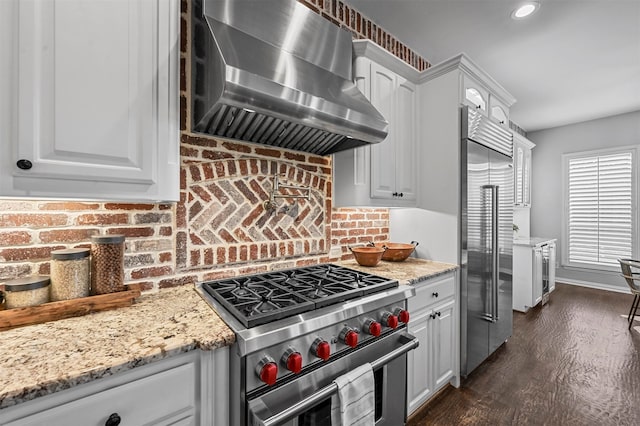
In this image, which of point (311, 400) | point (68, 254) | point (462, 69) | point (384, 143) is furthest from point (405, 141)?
point (68, 254)

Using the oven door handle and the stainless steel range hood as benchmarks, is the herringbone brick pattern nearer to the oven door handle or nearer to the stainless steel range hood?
the stainless steel range hood

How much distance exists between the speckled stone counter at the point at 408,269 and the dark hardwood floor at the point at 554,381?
942mm

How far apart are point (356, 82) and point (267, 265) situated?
4.68ft

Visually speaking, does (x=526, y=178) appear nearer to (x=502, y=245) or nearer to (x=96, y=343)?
(x=502, y=245)

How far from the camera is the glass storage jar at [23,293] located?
102 centimetres

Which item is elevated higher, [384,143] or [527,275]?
[384,143]

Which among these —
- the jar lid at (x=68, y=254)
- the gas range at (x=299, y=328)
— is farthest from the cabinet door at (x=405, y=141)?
the jar lid at (x=68, y=254)

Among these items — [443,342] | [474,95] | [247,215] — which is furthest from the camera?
[474,95]

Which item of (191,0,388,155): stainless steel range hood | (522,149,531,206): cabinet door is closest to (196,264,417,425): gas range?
(191,0,388,155): stainless steel range hood

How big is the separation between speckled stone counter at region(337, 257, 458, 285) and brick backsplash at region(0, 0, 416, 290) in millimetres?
310

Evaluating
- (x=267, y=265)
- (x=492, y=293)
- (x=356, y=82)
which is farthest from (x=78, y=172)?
(x=492, y=293)

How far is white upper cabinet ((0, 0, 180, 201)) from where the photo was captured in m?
0.91

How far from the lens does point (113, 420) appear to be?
31.4 inches

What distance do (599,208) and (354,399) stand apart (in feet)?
20.4
